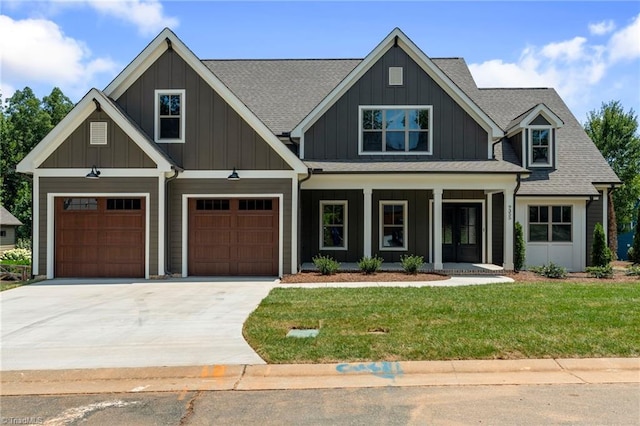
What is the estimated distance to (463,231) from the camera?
57.6ft

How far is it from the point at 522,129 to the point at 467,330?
12379 millimetres

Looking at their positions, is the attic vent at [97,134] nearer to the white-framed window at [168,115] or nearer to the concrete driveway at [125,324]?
the white-framed window at [168,115]

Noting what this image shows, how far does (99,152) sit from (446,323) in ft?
35.3

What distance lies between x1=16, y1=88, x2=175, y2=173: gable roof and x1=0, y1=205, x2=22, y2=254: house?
26.3 m

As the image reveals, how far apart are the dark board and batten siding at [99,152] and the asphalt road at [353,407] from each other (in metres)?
9.29

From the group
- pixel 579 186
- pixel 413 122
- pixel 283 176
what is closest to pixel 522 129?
pixel 579 186

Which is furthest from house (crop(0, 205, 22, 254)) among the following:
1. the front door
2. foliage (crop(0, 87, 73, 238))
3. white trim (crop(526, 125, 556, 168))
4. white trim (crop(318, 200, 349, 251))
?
white trim (crop(526, 125, 556, 168))

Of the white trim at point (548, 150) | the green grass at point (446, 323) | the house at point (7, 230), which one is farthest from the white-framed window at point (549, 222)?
the house at point (7, 230)

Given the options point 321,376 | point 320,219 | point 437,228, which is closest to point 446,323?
point 321,376

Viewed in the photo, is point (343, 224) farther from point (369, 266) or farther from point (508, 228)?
point (508, 228)

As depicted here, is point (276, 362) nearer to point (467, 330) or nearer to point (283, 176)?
point (467, 330)

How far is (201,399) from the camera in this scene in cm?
502

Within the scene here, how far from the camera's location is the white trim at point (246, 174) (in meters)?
14.0

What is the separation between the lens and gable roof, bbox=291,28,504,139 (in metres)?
15.8
